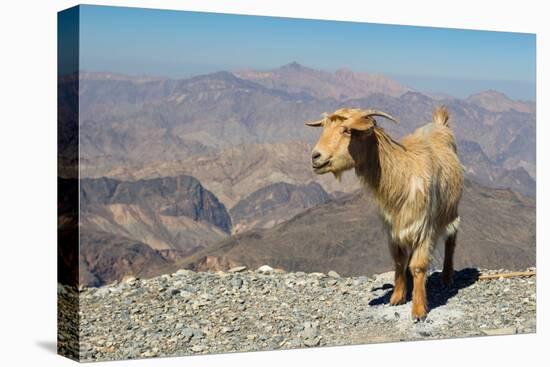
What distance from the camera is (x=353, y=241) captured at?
539 inches

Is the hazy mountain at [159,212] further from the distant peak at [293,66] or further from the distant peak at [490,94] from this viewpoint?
the distant peak at [490,94]

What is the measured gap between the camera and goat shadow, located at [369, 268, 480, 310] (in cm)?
1330

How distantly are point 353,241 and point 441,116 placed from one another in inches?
83.6

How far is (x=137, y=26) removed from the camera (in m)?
12.1

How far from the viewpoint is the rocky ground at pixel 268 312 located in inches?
454

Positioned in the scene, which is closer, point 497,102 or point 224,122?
point 224,122

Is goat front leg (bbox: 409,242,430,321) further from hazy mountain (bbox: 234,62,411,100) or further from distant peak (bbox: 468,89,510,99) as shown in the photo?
distant peak (bbox: 468,89,510,99)

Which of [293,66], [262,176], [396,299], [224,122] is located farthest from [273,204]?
[396,299]

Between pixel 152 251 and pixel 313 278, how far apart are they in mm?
2143

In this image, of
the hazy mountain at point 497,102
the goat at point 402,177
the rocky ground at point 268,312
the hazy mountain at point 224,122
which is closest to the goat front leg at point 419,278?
the goat at point 402,177

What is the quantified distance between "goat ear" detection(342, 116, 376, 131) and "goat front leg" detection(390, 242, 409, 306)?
1.82 metres

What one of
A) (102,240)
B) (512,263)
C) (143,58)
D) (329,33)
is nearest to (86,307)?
(102,240)

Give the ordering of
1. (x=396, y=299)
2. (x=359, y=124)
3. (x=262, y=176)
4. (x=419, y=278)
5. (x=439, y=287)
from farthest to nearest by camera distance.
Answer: (x=262, y=176) < (x=439, y=287) < (x=396, y=299) < (x=419, y=278) < (x=359, y=124)

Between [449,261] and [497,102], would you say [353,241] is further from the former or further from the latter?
[497,102]
